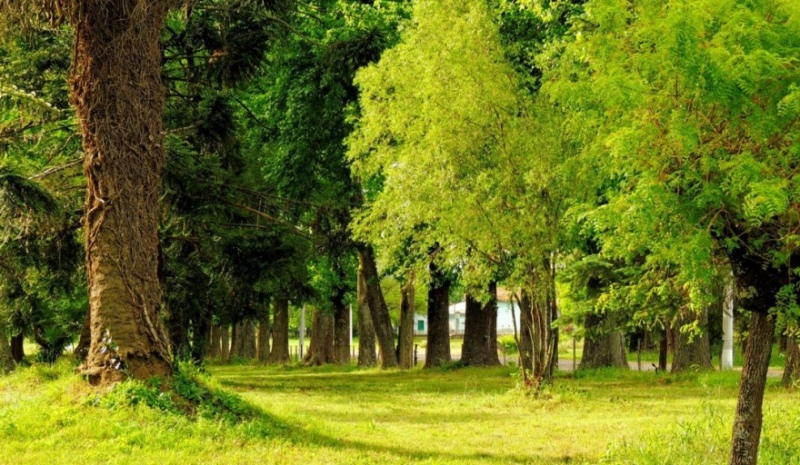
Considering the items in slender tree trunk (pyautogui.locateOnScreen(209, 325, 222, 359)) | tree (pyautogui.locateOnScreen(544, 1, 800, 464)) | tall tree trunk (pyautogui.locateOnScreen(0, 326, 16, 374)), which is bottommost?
slender tree trunk (pyautogui.locateOnScreen(209, 325, 222, 359))

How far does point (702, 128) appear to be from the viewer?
7762 mm

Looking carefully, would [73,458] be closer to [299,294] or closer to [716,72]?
[716,72]

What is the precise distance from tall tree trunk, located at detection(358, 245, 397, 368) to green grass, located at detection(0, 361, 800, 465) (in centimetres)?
1177

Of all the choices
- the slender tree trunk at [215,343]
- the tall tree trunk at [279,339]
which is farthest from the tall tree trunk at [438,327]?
the slender tree trunk at [215,343]

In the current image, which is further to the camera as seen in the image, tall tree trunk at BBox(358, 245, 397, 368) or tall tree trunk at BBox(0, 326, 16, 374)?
tall tree trunk at BBox(358, 245, 397, 368)

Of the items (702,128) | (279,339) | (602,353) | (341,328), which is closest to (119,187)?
(702,128)

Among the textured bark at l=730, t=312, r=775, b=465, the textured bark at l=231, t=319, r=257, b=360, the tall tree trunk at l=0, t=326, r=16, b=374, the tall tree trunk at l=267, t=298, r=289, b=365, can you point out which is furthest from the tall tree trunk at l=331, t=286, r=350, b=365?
the textured bark at l=730, t=312, r=775, b=465

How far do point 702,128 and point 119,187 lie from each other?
7.65m

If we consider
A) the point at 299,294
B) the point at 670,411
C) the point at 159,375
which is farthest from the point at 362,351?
the point at 159,375

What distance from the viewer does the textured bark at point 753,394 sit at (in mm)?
8766

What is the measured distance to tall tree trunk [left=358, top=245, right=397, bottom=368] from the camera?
29.6 metres

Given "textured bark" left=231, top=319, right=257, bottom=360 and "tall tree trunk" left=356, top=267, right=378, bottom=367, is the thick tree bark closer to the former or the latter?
"tall tree trunk" left=356, top=267, right=378, bottom=367

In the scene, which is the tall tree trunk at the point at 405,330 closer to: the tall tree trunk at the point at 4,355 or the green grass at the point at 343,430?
the tall tree trunk at the point at 4,355

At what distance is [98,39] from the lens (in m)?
12.1
